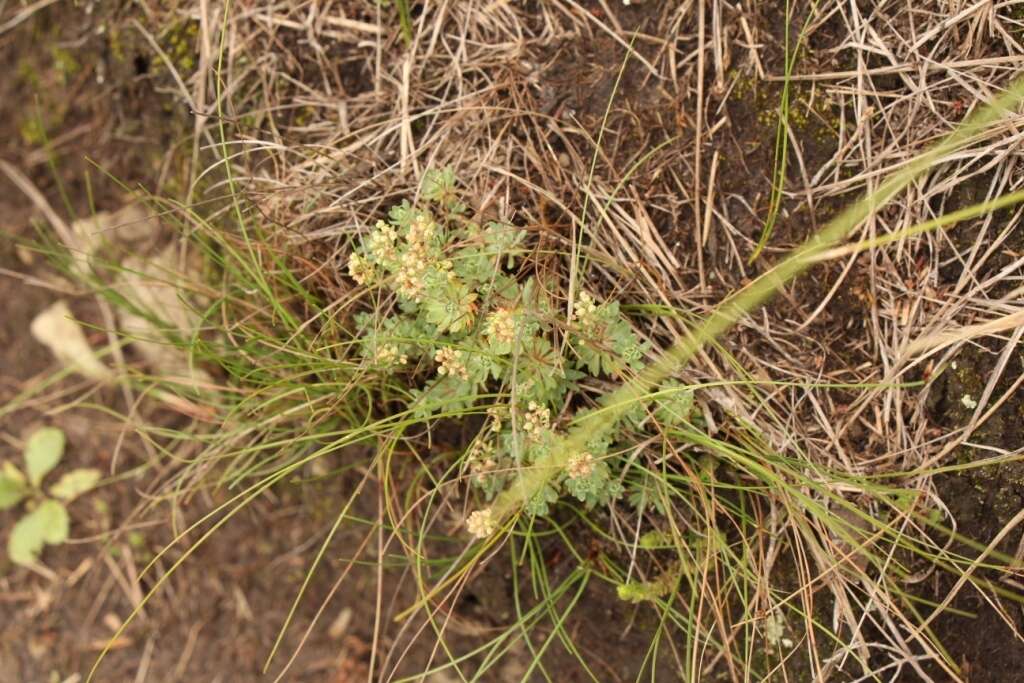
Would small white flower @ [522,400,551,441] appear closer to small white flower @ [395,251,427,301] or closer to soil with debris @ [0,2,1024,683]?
small white flower @ [395,251,427,301]

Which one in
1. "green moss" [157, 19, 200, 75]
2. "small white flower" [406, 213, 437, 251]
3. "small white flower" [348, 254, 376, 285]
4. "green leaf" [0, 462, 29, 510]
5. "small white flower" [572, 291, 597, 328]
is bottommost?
"green leaf" [0, 462, 29, 510]

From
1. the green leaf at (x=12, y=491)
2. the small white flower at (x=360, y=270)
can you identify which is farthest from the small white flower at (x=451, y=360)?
the green leaf at (x=12, y=491)

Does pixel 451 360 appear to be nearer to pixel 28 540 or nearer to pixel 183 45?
pixel 183 45

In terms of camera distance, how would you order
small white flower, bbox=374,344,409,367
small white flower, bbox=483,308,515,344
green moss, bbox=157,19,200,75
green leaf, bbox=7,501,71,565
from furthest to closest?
green leaf, bbox=7,501,71,565 < green moss, bbox=157,19,200,75 < small white flower, bbox=374,344,409,367 < small white flower, bbox=483,308,515,344

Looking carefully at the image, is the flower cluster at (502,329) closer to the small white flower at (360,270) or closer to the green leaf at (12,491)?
the small white flower at (360,270)

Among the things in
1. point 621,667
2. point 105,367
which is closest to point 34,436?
point 105,367

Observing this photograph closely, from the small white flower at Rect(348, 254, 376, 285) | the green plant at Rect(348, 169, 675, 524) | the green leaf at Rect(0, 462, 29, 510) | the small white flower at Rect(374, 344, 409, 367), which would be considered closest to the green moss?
the green plant at Rect(348, 169, 675, 524)
